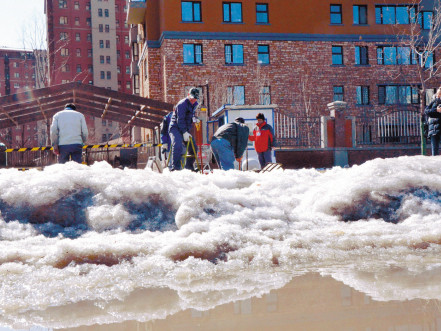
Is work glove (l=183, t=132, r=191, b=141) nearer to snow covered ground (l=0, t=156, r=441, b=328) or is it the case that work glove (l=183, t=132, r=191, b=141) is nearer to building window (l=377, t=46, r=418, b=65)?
snow covered ground (l=0, t=156, r=441, b=328)

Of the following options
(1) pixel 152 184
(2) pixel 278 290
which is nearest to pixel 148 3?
(1) pixel 152 184

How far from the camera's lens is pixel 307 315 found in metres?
2.40

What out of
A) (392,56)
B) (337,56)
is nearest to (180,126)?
(337,56)

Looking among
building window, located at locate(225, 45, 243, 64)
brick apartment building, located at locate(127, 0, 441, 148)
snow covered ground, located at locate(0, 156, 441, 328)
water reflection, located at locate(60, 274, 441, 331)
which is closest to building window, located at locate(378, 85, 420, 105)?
brick apartment building, located at locate(127, 0, 441, 148)

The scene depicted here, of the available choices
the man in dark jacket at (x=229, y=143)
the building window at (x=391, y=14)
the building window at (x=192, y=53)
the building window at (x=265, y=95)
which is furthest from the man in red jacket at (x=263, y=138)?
the building window at (x=391, y=14)

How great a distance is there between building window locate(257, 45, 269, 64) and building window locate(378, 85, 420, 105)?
8905 mm

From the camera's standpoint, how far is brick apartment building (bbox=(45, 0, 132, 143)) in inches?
3376

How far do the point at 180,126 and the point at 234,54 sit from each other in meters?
25.7

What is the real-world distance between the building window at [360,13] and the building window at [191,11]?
11950mm

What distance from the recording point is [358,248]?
154 inches

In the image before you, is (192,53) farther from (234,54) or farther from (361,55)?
(361,55)

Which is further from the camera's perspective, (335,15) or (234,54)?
(335,15)

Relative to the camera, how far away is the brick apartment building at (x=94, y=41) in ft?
281

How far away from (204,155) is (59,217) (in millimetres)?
13868
